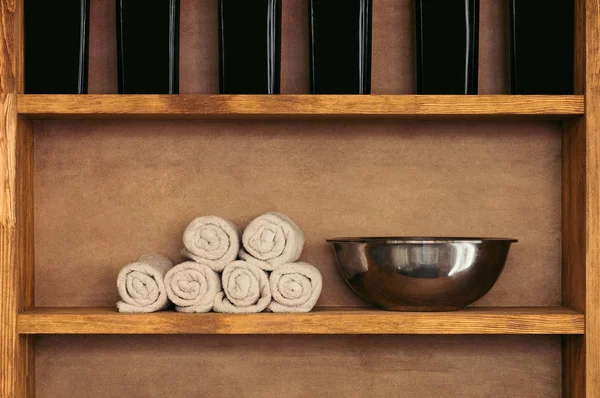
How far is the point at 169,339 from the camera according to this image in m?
1.64

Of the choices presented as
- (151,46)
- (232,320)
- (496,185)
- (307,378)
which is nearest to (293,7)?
(151,46)

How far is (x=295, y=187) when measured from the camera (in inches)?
64.7

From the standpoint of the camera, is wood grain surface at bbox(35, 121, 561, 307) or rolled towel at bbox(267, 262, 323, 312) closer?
rolled towel at bbox(267, 262, 323, 312)

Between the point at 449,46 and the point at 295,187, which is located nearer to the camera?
the point at 449,46

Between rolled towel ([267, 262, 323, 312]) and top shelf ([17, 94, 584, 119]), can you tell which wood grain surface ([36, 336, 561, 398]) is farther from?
top shelf ([17, 94, 584, 119])

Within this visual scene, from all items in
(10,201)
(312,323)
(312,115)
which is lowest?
(312,323)

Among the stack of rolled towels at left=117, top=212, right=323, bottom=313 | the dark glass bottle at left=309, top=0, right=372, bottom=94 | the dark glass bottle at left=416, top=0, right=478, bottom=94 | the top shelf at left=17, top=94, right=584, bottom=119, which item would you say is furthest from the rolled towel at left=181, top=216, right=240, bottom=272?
the dark glass bottle at left=416, top=0, right=478, bottom=94

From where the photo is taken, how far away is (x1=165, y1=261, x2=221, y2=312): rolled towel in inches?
56.8

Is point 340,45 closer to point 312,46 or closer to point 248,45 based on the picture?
point 312,46

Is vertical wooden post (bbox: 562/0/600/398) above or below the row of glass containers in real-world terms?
below

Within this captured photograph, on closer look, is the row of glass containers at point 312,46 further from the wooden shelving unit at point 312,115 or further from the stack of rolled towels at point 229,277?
the stack of rolled towels at point 229,277

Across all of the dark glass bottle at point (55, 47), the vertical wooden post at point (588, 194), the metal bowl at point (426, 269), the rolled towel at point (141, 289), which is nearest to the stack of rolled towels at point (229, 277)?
the rolled towel at point (141, 289)

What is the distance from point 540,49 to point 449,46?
177mm

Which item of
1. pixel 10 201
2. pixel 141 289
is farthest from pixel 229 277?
pixel 10 201
